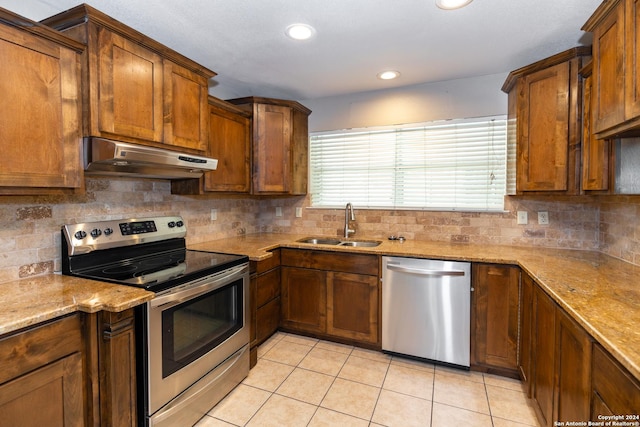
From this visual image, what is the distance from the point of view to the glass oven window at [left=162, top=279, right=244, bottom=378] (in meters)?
1.68

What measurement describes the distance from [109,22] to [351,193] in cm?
241

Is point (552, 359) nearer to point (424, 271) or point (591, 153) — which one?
point (424, 271)

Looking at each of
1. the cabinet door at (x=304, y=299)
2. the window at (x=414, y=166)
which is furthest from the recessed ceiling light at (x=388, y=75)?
the cabinet door at (x=304, y=299)

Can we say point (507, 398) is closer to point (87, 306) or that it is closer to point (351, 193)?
point (351, 193)

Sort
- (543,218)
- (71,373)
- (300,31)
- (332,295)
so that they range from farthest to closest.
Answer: (332,295) < (543,218) < (300,31) < (71,373)

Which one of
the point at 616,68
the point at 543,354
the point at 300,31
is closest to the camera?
the point at 616,68

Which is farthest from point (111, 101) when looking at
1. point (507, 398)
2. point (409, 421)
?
point (507, 398)

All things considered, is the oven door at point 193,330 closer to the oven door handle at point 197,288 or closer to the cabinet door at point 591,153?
the oven door handle at point 197,288

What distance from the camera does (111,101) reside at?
172 cm

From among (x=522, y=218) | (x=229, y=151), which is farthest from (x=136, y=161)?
(x=522, y=218)

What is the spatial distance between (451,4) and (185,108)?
5.76ft

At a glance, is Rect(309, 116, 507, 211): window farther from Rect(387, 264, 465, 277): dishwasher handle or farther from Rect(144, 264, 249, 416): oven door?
Rect(144, 264, 249, 416): oven door

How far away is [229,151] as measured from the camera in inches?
111

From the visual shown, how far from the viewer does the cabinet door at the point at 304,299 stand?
2838mm
